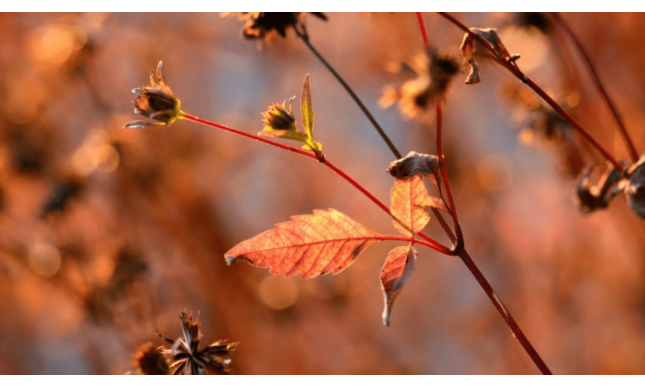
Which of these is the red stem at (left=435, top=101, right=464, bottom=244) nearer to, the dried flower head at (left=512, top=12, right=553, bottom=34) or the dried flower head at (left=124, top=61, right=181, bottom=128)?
the dried flower head at (left=124, top=61, right=181, bottom=128)

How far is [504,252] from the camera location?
4.03 ft

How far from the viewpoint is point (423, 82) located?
0.58 meters

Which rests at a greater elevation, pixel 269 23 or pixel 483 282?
pixel 269 23

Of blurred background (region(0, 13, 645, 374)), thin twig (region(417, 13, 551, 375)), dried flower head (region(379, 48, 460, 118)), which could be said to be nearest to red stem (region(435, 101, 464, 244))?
thin twig (region(417, 13, 551, 375))

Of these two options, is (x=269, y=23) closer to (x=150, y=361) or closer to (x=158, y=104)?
(x=158, y=104)

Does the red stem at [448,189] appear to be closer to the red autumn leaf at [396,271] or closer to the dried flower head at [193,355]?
the red autumn leaf at [396,271]

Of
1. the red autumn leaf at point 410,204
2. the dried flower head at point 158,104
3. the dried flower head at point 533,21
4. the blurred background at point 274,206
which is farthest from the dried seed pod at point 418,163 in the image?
the blurred background at point 274,206

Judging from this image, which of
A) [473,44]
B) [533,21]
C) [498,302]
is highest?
[533,21]

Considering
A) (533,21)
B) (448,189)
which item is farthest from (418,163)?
(533,21)

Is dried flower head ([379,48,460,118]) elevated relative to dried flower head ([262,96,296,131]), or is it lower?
elevated

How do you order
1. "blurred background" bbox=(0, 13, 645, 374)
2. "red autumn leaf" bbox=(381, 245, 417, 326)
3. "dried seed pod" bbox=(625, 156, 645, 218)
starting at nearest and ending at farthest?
"red autumn leaf" bbox=(381, 245, 417, 326), "dried seed pod" bbox=(625, 156, 645, 218), "blurred background" bbox=(0, 13, 645, 374)

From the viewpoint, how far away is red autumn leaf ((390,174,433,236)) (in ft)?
1.22

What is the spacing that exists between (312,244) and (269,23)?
0.20 m

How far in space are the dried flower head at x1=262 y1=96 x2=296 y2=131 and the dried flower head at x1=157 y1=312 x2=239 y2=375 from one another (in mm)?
133
